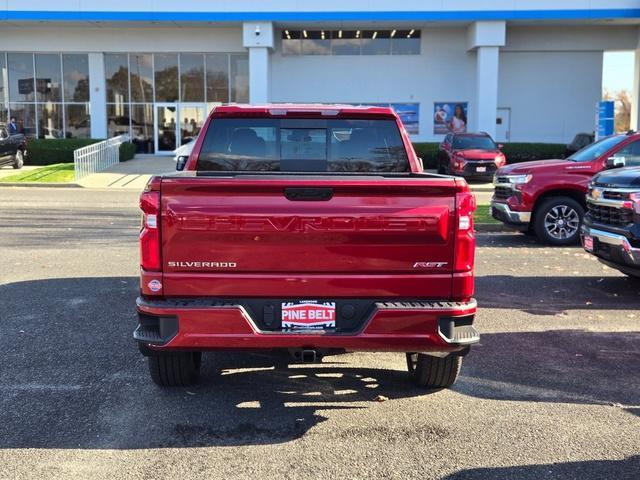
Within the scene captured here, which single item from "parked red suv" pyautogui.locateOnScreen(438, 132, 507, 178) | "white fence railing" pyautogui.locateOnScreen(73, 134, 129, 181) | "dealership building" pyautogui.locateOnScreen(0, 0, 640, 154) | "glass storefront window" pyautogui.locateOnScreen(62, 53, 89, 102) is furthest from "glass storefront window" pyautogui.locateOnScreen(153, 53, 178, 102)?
"parked red suv" pyautogui.locateOnScreen(438, 132, 507, 178)

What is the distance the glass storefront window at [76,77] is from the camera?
34906 mm

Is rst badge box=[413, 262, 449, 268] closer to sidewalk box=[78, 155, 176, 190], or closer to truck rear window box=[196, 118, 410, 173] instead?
truck rear window box=[196, 118, 410, 173]

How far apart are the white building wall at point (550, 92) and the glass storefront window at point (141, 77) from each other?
1789 cm

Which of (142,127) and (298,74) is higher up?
(298,74)

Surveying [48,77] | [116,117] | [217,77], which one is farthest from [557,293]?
[48,77]

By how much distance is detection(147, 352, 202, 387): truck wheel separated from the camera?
4.77 m

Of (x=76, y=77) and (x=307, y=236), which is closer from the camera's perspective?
(x=307, y=236)

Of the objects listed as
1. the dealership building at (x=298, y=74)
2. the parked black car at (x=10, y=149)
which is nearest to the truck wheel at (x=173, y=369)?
the parked black car at (x=10, y=149)

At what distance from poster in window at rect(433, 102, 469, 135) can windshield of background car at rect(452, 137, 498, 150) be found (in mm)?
9754

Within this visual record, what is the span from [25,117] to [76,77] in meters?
3.67

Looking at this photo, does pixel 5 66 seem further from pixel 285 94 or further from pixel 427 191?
pixel 427 191

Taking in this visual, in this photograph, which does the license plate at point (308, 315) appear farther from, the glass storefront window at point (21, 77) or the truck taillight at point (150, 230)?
the glass storefront window at point (21, 77)

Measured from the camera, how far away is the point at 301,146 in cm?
555

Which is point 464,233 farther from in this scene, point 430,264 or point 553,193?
point 553,193
